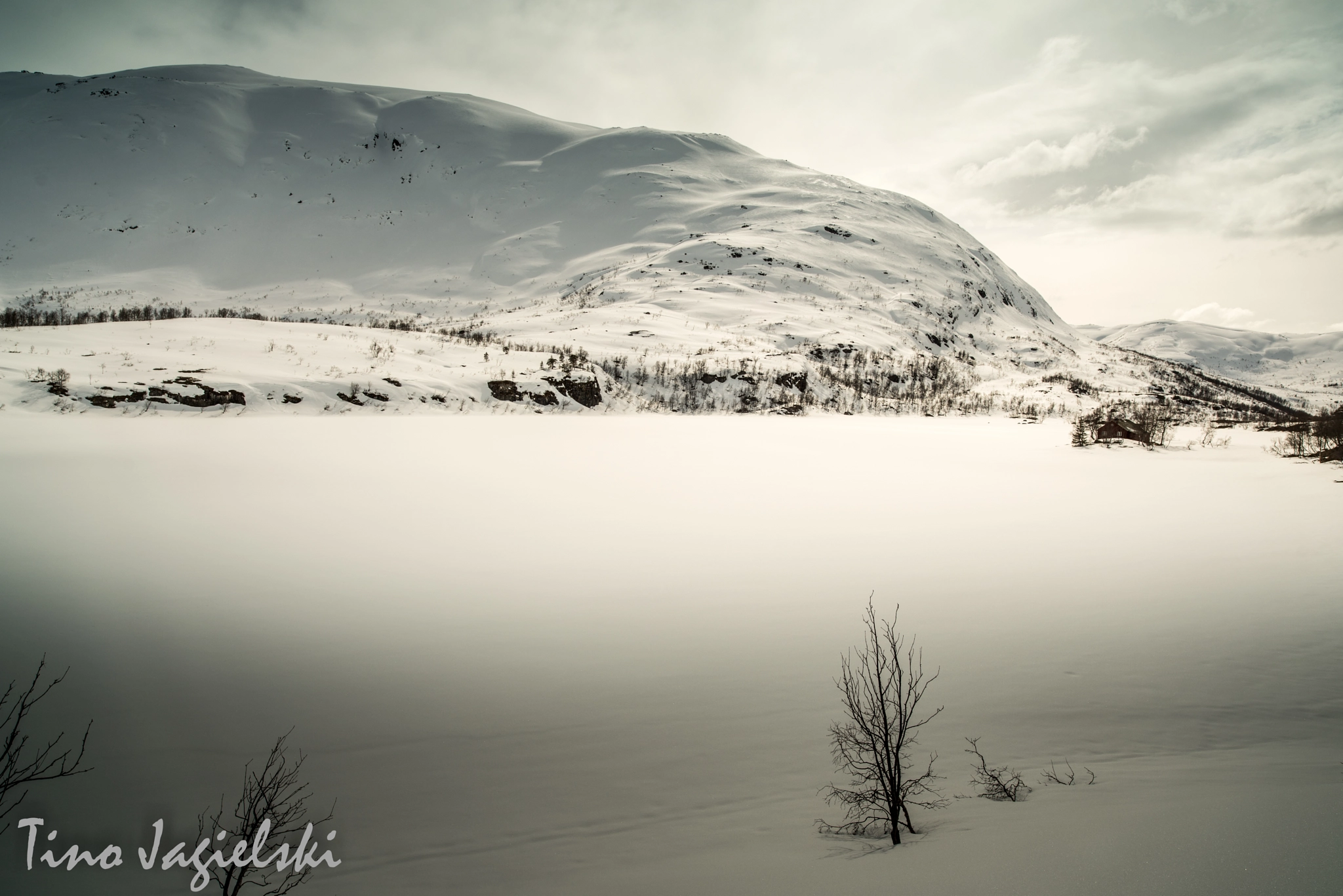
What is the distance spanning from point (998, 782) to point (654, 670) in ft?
8.56

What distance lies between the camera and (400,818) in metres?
3.54

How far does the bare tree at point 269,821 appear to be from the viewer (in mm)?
2979

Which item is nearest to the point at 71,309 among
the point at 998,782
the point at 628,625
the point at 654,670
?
the point at 628,625

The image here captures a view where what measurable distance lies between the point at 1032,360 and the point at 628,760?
295ft

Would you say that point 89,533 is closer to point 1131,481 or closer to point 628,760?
point 628,760

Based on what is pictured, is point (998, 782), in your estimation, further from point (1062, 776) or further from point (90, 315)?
point (90, 315)

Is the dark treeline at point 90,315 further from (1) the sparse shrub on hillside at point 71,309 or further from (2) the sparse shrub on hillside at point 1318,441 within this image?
(2) the sparse shrub on hillside at point 1318,441

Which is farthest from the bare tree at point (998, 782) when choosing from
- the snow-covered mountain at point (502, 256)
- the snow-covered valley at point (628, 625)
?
the snow-covered mountain at point (502, 256)

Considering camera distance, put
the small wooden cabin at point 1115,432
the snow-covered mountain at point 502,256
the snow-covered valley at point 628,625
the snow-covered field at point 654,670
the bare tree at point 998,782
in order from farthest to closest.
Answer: the snow-covered mountain at point 502,256 < the small wooden cabin at point 1115,432 < the bare tree at point 998,782 < the snow-covered valley at point 628,625 < the snow-covered field at point 654,670
